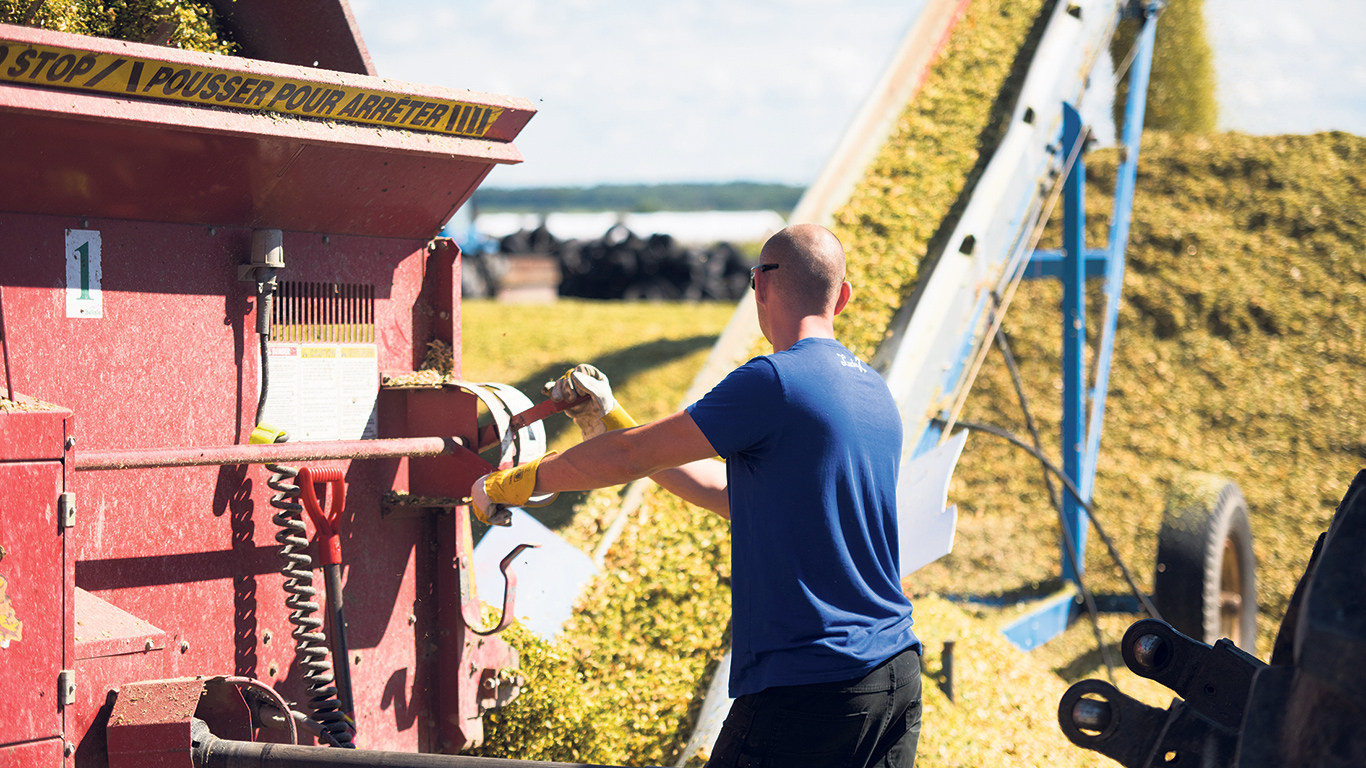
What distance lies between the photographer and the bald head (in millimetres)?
2416

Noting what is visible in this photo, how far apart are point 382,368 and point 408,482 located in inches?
12.6

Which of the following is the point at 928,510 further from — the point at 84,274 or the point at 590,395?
the point at 84,274

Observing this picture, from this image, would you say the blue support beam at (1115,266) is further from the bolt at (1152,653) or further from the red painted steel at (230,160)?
the red painted steel at (230,160)

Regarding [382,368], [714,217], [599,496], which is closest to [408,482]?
[382,368]

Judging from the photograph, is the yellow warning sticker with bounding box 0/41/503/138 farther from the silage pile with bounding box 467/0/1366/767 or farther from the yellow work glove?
the silage pile with bounding box 467/0/1366/767

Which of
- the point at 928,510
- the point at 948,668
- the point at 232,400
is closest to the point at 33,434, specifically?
the point at 232,400

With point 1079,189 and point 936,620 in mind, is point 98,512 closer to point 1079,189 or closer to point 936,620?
point 936,620

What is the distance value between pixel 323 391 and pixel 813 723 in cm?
152

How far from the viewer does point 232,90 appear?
7.88ft

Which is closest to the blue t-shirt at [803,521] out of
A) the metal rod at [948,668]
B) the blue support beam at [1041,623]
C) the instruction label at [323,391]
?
the instruction label at [323,391]

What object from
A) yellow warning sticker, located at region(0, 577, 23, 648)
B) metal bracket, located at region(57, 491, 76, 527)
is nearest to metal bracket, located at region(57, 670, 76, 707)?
yellow warning sticker, located at region(0, 577, 23, 648)

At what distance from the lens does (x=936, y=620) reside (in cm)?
473

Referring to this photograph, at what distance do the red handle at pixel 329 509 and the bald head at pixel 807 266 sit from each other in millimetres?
1208

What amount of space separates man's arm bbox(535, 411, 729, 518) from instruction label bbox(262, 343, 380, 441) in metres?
0.70
